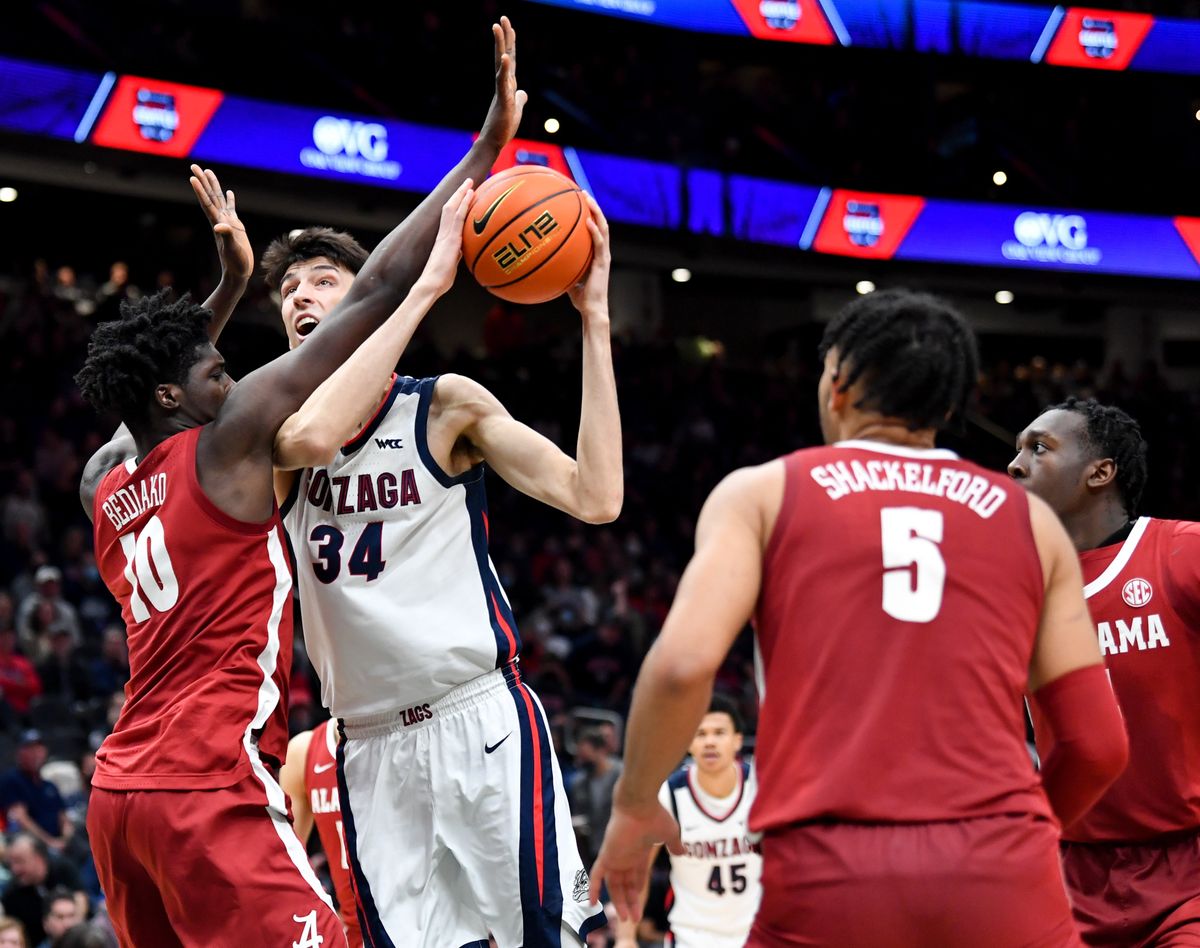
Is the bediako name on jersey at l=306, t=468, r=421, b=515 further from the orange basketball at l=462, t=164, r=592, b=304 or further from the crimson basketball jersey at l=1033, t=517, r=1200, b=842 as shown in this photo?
the crimson basketball jersey at l=1033, t=517, r=1200, b=842

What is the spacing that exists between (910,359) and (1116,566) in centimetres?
190

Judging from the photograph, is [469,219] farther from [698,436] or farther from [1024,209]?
[1024,209]

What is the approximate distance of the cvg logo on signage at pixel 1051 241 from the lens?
23078 mm

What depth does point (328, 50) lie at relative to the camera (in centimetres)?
1822

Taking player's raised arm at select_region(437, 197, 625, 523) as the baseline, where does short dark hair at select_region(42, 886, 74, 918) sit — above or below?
below

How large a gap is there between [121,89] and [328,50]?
328 centimetres

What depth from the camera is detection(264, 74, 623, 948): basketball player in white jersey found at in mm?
3988

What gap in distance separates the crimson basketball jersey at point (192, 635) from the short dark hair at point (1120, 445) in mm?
2394

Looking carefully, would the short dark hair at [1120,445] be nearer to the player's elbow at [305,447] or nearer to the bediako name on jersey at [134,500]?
the player's elbow at [305,447]

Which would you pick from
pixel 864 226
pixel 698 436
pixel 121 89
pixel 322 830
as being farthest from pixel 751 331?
pixel 322 830


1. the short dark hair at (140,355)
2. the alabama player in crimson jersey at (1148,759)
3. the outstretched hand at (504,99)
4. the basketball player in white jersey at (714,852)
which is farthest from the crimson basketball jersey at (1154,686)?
the basketball player in white jersey at (714,852)

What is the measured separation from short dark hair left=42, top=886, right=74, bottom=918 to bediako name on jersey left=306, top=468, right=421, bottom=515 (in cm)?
487

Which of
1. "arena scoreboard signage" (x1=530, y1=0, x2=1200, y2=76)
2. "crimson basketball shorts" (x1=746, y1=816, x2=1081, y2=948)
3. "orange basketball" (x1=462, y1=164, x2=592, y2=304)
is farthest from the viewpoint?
"arena scoreboard signage" (x1=530, y1=0, x2=1200, y2=76)

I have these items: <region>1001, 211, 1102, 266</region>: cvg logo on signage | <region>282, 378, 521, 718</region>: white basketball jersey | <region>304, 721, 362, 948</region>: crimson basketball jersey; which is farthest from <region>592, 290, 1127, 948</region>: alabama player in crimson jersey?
<region>1001, 211, 1102, 266</region>: cvg logo on signage
